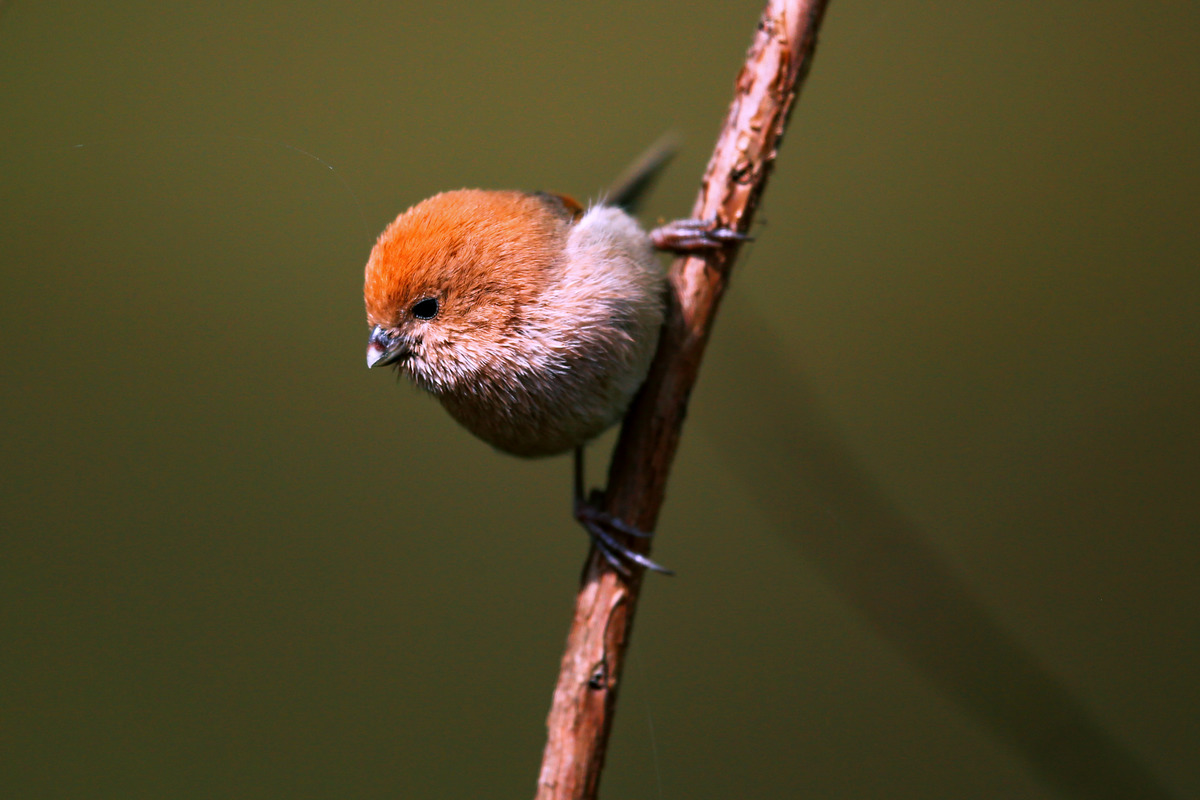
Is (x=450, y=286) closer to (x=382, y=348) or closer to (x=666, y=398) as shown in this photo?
(x=382, y=348)

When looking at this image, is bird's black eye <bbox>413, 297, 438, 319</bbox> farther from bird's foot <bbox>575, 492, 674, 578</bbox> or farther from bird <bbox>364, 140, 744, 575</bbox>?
bird's foot <bbox>575, 492, 674, 578</bbox>

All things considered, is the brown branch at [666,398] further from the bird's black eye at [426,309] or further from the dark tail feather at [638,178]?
the bird's black eye at [426,309]

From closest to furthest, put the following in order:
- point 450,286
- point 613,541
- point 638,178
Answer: point 450,286 → point 613,541 → point 638,178

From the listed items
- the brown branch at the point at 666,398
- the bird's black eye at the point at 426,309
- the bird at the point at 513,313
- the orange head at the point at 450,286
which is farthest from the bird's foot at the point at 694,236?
the bird's black eye at the point at 426,309

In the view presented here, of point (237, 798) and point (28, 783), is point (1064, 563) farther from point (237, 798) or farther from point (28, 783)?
point (28, 783)

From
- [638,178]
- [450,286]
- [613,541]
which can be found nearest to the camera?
[450,286]

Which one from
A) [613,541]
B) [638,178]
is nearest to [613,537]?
[613,541]

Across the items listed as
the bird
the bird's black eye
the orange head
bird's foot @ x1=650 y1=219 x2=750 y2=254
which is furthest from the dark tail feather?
the bird's black eye
